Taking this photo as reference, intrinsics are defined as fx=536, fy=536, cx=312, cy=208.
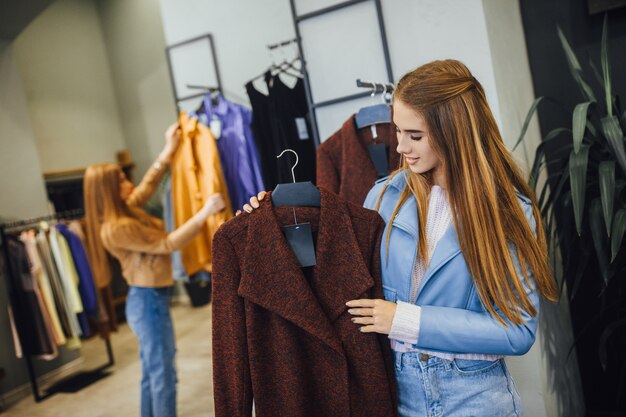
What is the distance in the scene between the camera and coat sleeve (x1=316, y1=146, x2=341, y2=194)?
2.05m

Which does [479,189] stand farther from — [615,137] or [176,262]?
[176,262]

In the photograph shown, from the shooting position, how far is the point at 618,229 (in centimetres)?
166

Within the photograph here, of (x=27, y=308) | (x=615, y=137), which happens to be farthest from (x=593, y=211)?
(x=27, y=308)

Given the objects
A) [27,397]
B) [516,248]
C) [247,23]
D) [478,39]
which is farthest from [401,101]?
[27,397]

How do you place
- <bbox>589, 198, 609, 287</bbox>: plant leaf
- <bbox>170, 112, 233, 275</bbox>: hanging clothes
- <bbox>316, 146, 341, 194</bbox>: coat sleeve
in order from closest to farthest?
<bbox>589, 198, 609, 287</bbox>: plant leaf, <bbox>316, 146, 341, 194</bbox>: coat sleeve, <bbox>170, 112, 233, 275</bbox>: hanging clothes

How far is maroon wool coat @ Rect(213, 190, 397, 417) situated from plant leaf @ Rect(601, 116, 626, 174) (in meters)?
0.94

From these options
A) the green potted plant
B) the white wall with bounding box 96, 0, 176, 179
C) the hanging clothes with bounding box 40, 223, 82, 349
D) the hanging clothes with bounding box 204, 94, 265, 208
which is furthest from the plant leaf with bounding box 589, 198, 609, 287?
the white wall with bounding box 96, 0, 176, 179

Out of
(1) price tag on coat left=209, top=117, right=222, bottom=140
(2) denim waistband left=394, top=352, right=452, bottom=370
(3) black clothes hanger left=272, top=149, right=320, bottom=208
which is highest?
(1) price tag on coat left=209, top=117, right=222, bottom=140

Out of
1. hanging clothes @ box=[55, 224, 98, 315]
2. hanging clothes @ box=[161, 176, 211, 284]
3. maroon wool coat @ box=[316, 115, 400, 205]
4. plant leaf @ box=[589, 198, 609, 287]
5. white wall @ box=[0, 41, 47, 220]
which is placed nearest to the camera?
plant leaf @ box=[589, 198, 609, 287]

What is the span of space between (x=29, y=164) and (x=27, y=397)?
6.13 ft

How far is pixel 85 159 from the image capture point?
6020 millimetres

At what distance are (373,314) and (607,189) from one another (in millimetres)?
937

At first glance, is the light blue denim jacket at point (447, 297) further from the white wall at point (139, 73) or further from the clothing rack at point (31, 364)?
the white wall at point (139, 73)

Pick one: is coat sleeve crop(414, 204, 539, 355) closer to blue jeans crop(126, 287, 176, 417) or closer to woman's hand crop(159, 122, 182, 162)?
blue jeans crop(126, 287, 176, 417)
